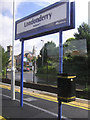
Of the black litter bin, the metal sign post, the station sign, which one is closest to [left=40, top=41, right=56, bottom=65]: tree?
the station sign

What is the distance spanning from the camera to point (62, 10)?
3742 mm

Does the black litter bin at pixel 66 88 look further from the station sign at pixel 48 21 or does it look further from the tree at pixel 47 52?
the tree at pixel 47 52

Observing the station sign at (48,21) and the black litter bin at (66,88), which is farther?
the station sign at (48,21)

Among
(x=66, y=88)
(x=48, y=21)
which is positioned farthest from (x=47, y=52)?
(x=66, y=88)

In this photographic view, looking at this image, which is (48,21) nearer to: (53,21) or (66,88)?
(53,21)

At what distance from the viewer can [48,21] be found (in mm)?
4199

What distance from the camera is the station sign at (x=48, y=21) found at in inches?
144

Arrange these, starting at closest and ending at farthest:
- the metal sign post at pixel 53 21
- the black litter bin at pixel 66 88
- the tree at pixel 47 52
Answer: the black litter bin at pixel 66 88 < the metal sign post at pixel 53 21 < the tree at pixel 47 52

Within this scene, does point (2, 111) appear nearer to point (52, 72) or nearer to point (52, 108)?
point (52, 108)

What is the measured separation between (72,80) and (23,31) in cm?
317

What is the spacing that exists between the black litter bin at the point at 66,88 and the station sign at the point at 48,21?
1.40 m

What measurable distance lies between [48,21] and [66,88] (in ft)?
7.00

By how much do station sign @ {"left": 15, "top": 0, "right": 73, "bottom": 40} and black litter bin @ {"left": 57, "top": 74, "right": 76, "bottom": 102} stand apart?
1.40 m

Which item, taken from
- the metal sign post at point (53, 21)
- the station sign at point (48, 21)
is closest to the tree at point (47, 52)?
the station sign at point (48, 21)
